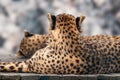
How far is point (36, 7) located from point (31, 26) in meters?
0.54

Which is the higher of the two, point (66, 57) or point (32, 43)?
point (32, 43)

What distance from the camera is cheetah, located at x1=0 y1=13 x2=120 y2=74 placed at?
6520mm

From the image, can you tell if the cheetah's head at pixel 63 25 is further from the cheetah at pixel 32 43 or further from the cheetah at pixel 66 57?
the cheetah at pixel 32 43

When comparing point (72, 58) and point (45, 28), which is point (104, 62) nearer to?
point (72, 58)

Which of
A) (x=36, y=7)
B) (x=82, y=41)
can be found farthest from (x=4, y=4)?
(x=82, y=41)

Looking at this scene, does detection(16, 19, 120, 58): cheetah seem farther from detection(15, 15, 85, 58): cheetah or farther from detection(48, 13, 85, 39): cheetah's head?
detection(48, 13, 85, 39): cheetah's head

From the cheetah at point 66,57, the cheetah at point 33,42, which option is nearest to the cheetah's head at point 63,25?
the cheetah at point 66,57

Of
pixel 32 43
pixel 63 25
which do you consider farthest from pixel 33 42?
pixel 63 25

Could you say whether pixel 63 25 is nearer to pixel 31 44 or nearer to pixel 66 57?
pixel 66 57

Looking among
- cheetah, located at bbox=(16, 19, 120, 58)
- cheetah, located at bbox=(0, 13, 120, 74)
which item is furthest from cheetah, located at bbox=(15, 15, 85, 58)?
cheetah, located at bbox=(0, 13, 120, 74)

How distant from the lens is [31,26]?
10789 mm

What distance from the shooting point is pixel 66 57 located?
652 cm

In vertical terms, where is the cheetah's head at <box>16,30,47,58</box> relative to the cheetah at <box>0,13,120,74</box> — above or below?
above

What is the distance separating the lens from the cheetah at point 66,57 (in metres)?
6.52
